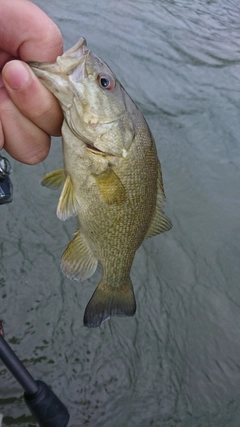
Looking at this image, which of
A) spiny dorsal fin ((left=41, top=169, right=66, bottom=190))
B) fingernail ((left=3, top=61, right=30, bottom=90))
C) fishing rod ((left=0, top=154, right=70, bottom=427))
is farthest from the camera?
fishing rod ((left=0, top=154, right=70, bottom=427))

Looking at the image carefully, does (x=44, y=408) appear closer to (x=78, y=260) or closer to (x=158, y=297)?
(x=78, y=260)

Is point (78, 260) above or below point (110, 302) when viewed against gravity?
above

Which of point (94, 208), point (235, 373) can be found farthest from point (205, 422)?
point (94, 208)

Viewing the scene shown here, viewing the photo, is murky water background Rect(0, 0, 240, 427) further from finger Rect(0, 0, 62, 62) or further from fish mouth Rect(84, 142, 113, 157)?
finger Rect(0, 0, 62, 62)

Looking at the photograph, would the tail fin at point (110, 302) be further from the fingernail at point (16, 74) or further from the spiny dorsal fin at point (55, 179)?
the fingernail at point (16, 74)

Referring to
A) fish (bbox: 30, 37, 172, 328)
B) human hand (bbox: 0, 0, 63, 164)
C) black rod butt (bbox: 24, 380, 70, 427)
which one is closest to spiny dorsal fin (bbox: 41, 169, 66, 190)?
fish (bbox: 30, 37, 172, 328)

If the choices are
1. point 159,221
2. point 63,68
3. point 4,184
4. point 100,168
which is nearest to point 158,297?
point 159,221
